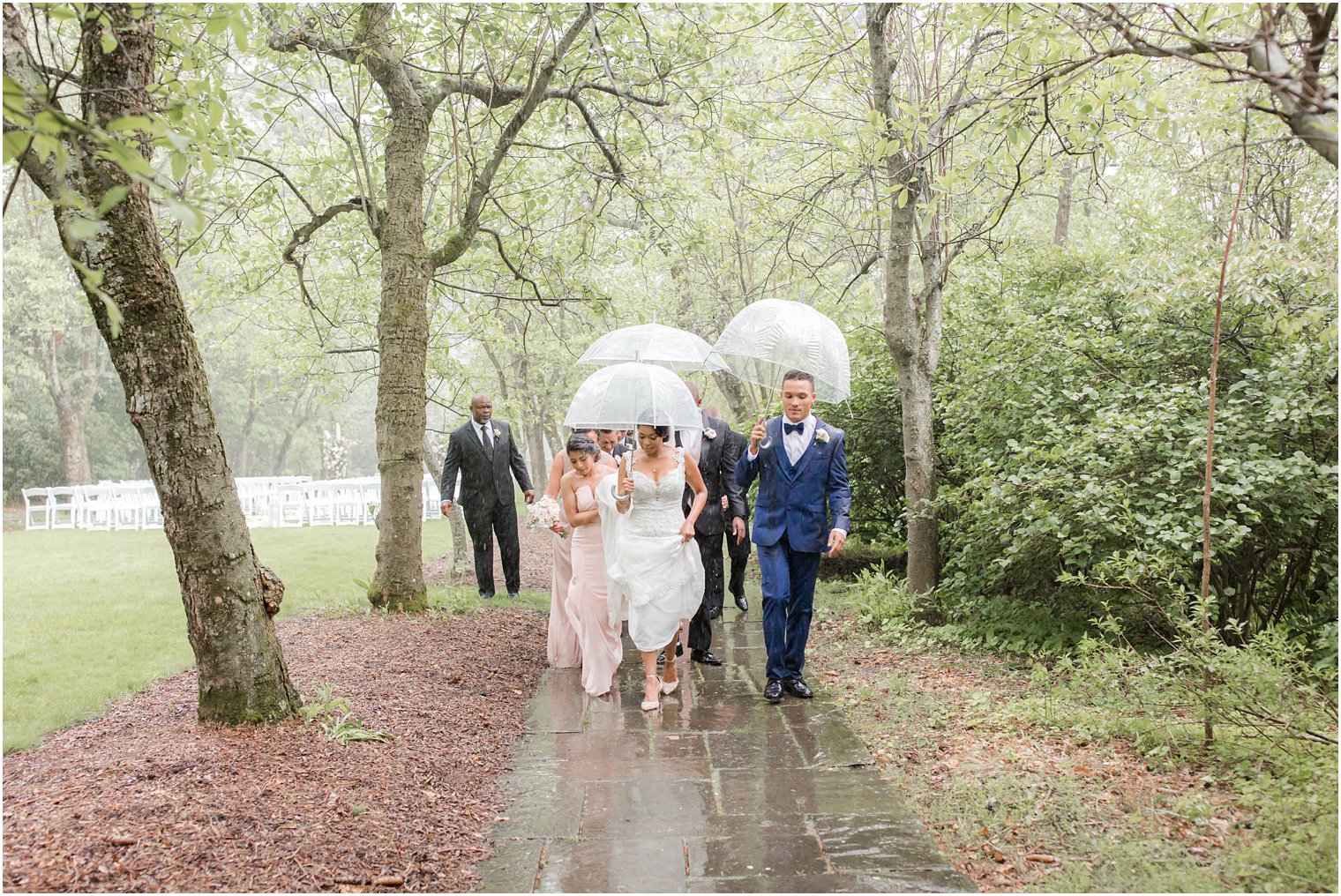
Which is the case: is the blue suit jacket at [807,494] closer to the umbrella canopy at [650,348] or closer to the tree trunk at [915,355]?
the tree trunk at [915,355]

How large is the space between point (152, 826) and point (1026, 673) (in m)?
5.27

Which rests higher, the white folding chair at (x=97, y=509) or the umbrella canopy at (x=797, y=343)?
the umbrella canopy at (x=797, y=343)

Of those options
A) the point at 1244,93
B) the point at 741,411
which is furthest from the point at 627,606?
the point at 741,411

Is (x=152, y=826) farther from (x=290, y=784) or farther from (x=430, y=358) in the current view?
(x=430, y=358)

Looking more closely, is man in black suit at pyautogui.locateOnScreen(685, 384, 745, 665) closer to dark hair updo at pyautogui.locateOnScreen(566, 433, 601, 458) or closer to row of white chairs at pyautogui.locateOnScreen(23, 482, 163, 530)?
dark hair updo at pyautogui.locateOnScreen(566, 433, 601, 458)

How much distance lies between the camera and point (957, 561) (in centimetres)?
748

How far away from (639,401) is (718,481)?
2251 millimetres

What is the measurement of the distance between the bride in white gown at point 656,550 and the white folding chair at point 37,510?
63.6 feet

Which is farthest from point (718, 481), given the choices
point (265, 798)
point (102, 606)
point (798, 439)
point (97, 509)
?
point (97, 509)

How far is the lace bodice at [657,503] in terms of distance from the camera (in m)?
6.41

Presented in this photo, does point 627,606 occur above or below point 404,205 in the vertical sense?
below

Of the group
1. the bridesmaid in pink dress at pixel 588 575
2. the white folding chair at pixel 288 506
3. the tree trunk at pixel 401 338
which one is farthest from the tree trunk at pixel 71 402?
the bridesmaid in pink dress at pixel 588 575

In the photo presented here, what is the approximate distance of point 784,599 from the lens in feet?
20.5

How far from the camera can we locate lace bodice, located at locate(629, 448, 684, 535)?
6.41m
